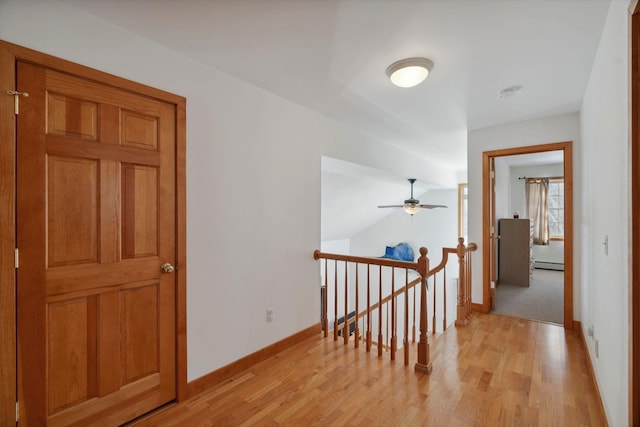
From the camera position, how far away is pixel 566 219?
3.30m

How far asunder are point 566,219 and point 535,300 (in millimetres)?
1590

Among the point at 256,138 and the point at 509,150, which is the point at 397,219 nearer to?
the point at 509,150

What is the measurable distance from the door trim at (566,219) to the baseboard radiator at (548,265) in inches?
160

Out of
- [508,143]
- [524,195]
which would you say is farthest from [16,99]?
[524,195]

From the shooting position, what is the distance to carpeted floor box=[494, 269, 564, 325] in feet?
12.1

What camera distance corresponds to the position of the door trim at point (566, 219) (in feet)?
10.6

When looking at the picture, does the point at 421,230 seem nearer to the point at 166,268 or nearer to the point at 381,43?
the point at 381,43

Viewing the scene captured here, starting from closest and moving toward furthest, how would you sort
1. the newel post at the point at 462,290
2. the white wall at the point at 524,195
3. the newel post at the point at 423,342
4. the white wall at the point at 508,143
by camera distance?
the newel post at the point at 423,342
the white wall at the point at 508,143
the newel post at the point at 462,290
the white wall at the point at 524,195

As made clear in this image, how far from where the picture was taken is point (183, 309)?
2037 mm

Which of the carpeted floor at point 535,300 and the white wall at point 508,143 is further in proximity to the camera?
the carpeted floor at point 535,300

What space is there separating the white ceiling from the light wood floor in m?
2.35

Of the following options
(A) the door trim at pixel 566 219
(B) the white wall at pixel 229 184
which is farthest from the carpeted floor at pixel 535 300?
(B) the white wall at pixel 229 184

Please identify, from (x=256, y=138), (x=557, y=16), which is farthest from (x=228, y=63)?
(x=557, y=16)

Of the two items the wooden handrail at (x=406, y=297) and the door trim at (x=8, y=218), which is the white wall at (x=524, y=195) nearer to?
the wooden handrail at (x=406, y=297)
